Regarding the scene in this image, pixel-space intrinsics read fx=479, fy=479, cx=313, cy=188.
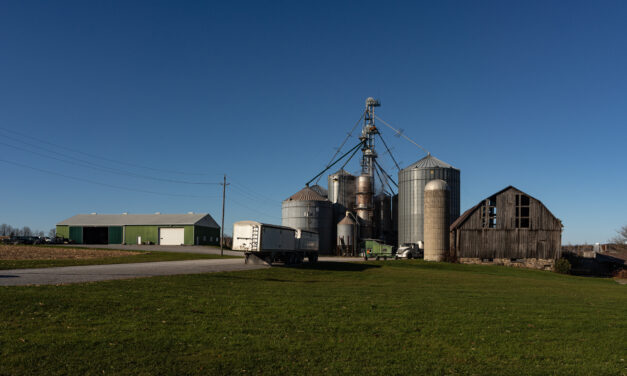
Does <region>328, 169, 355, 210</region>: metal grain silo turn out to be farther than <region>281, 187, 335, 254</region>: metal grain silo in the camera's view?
Yes

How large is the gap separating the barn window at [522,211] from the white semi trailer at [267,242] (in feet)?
95.1

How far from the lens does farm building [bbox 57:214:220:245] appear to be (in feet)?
273

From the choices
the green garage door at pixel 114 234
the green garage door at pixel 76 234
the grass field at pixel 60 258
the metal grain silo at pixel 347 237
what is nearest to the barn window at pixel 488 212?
the metal grain silo at pixel 347 237

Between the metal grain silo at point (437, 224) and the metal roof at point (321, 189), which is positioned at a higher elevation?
the metal roof at point (321, 189)

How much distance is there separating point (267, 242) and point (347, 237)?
38.5m

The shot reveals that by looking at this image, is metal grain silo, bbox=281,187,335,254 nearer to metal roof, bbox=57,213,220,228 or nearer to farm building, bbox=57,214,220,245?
farm building, bbox=57,214,220,245

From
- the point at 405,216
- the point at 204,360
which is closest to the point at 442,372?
the point at 204,360

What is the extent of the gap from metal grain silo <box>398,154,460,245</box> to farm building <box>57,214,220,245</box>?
35.7m

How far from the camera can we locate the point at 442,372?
906 centimetres

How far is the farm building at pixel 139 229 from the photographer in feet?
273

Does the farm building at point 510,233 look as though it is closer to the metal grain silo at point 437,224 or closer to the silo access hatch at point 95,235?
the metal grain silo at point 437,224

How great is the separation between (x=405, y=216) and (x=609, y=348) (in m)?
62.4

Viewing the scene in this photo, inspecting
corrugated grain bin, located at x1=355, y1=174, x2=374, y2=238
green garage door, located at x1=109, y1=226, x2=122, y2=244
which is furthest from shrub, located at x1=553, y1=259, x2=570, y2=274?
green garage door, located at x1=109, y1=226, x2=122, y2=244

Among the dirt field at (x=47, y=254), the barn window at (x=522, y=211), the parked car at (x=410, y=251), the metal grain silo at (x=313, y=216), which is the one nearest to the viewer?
the dirt field at (x=47, y=254)
